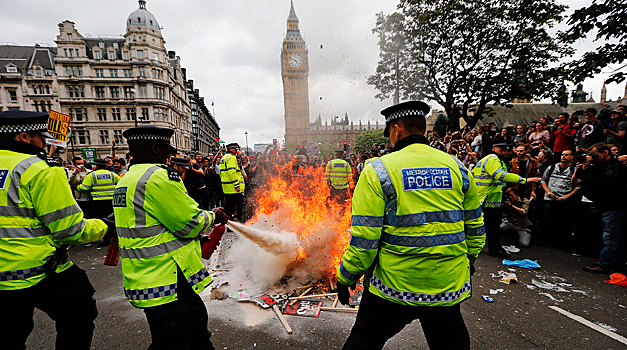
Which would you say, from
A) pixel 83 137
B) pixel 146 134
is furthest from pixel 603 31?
pixel 83 137

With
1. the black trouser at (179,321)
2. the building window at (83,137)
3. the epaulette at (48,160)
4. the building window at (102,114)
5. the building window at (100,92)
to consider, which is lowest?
the black trouser at (179,321)

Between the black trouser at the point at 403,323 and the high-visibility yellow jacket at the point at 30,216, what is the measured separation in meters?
2.36

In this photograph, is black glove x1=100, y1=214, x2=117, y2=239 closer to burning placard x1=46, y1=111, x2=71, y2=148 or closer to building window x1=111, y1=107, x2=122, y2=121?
burning placard x1=46, y1=111, x2=71, y2=148

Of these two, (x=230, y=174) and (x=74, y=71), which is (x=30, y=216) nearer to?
(x=230, y=174)

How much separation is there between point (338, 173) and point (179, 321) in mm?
→ 6477

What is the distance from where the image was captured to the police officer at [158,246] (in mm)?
2053

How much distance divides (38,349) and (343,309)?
11.7 feet

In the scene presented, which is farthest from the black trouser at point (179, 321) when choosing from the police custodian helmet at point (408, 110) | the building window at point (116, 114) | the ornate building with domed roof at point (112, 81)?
the building window at point (116, 114)

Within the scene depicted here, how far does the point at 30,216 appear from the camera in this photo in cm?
204

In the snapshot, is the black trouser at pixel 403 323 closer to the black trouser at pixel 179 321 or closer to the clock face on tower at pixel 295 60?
the black trouser at pixel 179 321

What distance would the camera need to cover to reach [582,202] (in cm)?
581

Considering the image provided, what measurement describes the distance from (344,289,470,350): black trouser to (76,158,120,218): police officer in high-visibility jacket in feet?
23.2

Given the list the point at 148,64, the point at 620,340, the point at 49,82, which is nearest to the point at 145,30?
the point at 148,64

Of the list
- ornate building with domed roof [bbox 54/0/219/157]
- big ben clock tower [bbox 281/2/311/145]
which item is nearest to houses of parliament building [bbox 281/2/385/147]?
big ben clock tower [bbox 281/2/311/145]
